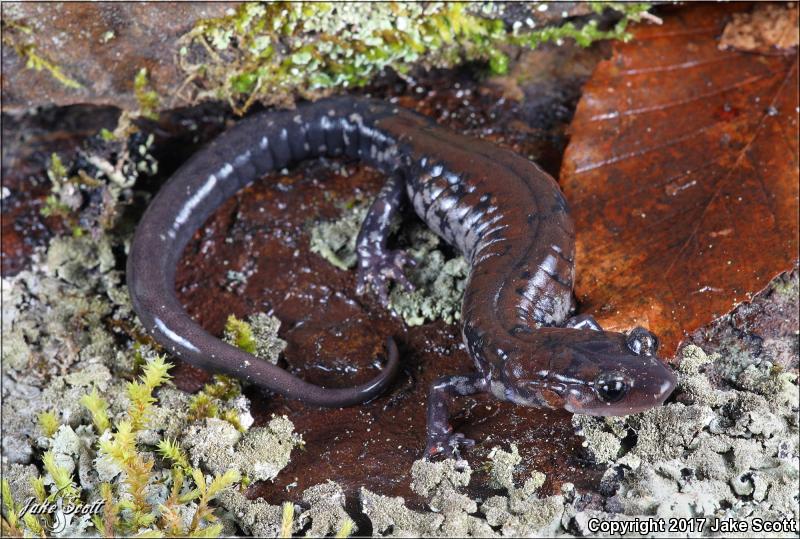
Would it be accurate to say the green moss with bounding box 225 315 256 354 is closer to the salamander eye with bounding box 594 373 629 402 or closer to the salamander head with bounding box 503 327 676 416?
the salamander head with bounding box 503 327 676 416

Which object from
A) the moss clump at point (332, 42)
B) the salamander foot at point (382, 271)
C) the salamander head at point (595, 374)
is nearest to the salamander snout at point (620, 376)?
the salamander head at point (595, 374)

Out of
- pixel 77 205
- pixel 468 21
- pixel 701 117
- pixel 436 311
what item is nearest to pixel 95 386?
pixel 77 205

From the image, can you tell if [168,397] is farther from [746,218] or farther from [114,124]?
[746,218]

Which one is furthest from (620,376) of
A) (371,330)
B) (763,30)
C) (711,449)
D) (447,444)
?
(763,30)

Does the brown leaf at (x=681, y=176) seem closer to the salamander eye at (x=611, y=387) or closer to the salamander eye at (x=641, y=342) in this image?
the salamander eye at (x=641, y=342)

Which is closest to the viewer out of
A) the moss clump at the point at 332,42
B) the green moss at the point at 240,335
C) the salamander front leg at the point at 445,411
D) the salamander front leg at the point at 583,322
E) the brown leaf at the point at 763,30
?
the salamander front leg at the point at 445,411
